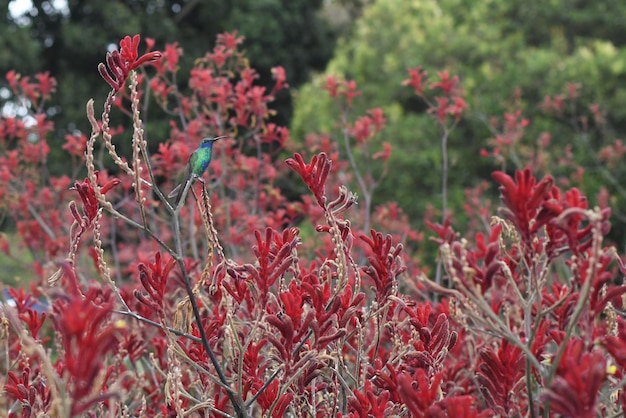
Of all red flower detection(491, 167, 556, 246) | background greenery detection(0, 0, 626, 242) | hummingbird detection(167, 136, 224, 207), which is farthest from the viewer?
background greenery detection(0, 0, 626, 242)

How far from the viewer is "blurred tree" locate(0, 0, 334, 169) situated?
523 inches

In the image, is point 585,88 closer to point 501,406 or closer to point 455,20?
point 455,20

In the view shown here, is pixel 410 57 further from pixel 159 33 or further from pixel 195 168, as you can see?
pixel 195 168

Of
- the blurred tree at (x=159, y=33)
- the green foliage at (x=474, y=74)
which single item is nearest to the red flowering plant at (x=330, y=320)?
the green foliage at (x=474, y=74)

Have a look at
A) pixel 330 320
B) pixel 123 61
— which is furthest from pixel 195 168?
pixel 330 320

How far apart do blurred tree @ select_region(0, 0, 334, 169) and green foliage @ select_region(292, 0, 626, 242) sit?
1.99 m

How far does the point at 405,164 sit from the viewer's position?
34.6 feet

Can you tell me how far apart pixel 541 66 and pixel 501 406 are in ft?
31.2

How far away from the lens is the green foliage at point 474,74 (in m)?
9.98

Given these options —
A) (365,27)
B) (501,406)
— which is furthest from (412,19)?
(501,406)

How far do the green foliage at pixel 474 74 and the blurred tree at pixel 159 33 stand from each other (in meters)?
1.99

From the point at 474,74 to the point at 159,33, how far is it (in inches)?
245

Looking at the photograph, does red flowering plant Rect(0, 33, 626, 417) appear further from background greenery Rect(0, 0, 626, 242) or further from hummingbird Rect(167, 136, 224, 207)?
background greenery Rect(0, 0, 626, 242)

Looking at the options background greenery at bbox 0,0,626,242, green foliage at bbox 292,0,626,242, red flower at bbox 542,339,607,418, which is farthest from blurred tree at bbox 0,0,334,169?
red flower at bbox 542,339,607,418
